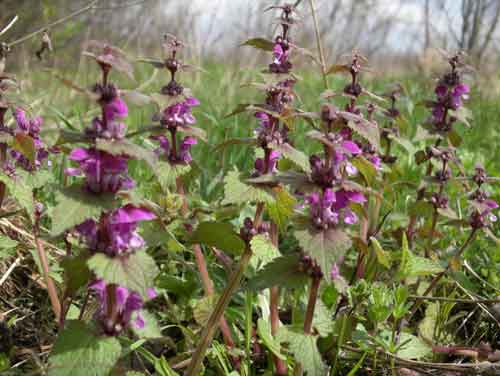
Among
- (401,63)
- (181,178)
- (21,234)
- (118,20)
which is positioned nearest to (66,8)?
(118,20)

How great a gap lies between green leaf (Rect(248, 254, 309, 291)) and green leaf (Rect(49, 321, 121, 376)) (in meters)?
0.34

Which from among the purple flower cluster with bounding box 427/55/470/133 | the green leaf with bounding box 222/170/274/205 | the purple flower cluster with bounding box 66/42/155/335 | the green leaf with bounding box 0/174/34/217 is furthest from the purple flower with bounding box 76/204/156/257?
the purple flower cluster with bounding box 427/55/470/133

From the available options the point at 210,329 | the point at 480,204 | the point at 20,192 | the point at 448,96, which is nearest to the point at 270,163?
the point at 210,329

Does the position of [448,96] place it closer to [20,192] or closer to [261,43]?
[261,43]

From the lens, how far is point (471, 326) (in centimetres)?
190

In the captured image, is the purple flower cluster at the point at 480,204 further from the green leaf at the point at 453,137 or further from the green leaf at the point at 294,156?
the green leaf at the point at 294,156

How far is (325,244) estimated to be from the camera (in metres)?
1.08

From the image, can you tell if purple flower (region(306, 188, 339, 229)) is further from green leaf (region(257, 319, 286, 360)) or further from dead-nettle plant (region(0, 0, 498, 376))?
green leaf (region(257, 319, 286, 360))

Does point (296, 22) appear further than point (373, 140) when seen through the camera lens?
Yes

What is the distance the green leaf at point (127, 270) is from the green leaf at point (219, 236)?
0.40 metres

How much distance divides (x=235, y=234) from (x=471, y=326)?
111 cm

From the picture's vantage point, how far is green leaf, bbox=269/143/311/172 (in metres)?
1.21

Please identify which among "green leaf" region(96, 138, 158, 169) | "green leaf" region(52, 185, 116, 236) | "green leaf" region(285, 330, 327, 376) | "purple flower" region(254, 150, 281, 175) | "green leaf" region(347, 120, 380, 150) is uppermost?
"green leaf" region(347, 120, 380, 150)

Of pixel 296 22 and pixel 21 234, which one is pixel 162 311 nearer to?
pixel 21 234
